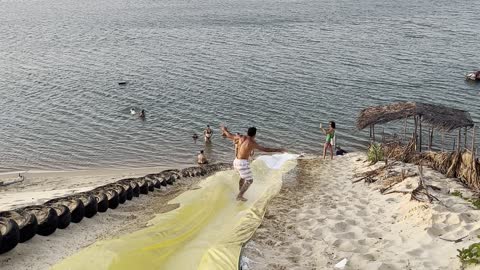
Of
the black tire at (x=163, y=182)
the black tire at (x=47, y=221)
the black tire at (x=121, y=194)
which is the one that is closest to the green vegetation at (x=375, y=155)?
the black tire at (x=163, y=182)

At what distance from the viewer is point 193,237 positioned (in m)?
9.84

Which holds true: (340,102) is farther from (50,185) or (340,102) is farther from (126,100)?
(50,185)

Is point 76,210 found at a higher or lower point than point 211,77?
lower

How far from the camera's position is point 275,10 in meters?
Result: 73.9

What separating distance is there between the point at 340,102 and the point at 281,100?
13.4 feet

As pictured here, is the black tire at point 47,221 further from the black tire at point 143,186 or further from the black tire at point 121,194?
the black tire at point 143,186

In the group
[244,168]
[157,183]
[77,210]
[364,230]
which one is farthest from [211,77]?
[364,230]

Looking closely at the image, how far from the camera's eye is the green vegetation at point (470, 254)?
25.1 feet

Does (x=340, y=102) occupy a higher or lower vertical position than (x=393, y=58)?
lower

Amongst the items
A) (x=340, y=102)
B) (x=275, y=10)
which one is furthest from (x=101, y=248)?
(x=275, y=10)

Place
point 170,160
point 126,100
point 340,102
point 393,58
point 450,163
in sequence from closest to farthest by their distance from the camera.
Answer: point 450,163 → point 170,160 → point 340,102 → point 126,100 → point 393,58

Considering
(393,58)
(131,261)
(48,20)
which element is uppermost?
(48,20)

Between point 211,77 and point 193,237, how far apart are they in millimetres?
30784

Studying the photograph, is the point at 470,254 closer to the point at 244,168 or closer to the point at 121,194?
the point at 244,168
